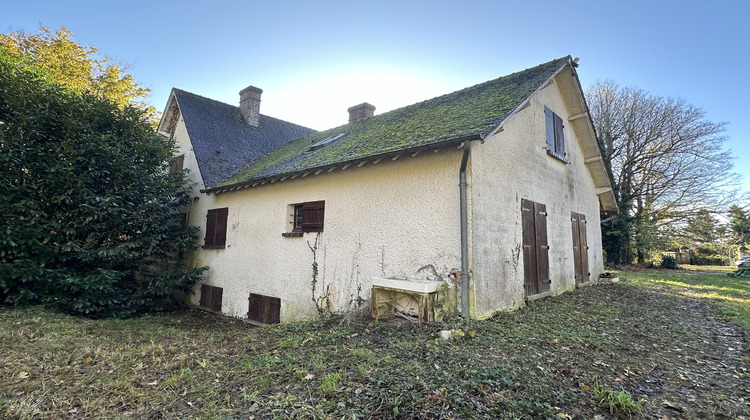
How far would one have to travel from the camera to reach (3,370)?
3.49m

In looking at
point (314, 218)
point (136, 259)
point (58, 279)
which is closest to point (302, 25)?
point (314, 218)

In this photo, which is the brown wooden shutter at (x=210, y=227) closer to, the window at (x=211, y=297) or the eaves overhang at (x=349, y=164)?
the eaves overhang at (x=349, y=164)

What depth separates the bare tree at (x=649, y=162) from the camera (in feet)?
64.7

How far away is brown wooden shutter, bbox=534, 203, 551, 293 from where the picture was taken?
23.5 ft

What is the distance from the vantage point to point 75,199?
7590 mm

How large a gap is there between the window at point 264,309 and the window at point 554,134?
770 centimetres

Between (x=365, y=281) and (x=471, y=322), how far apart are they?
2.21 metres

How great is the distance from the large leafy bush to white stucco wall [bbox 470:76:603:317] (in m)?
8.22

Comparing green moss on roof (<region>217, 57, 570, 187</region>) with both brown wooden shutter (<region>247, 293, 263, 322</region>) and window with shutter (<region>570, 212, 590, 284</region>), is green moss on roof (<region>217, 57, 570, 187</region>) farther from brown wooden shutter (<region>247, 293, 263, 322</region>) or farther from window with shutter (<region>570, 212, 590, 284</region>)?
window with shutter (<region>570, 212, 590, 284</region>)

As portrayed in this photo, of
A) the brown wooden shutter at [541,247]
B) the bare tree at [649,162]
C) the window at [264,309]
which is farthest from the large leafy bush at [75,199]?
the bare tree at [649,162]

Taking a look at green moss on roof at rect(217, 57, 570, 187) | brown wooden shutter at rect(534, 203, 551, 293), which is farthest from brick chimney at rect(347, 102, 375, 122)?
brown wooden shutter at rect(534, 203, 551, 293)

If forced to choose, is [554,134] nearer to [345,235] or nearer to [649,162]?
[345,235]

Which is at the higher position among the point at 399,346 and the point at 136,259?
the point at 136,259

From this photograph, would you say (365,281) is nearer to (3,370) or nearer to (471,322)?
(471,322)
